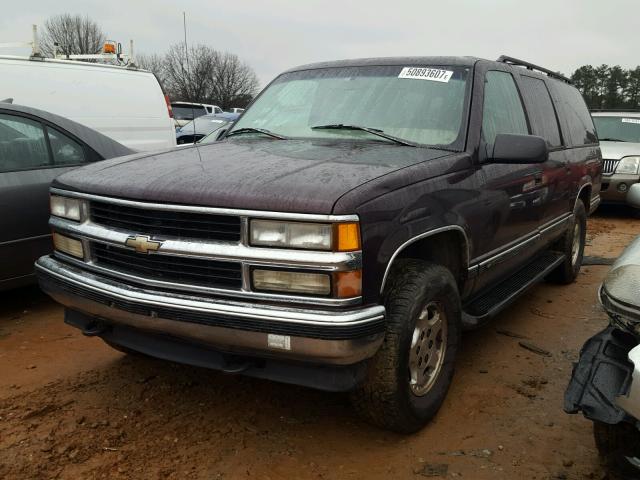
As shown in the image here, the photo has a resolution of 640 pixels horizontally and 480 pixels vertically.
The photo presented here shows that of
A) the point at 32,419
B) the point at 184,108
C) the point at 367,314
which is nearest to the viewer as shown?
the point at 367,314

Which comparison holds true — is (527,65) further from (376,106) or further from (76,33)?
(76,33)

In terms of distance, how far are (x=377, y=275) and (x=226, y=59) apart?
160 ft

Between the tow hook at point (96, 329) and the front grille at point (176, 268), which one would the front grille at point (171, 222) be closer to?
the front grille at point (176, 268)

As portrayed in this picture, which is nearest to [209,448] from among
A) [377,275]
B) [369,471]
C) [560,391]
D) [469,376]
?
[369,471]

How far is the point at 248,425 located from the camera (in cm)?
296

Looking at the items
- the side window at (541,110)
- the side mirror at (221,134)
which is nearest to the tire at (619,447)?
the side window at (541,110)

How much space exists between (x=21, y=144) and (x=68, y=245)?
1.87 meters

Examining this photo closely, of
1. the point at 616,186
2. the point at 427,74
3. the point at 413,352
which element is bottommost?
the point at 616,186

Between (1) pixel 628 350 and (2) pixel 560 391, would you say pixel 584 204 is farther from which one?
(1) pixel 628 350

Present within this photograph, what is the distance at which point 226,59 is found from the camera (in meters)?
48.2

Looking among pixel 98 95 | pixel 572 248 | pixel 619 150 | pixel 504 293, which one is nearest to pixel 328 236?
pixel 504 293

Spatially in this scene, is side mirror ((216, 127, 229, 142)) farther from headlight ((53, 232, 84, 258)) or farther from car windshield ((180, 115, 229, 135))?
car windshield ((180, 115, 229, 135))

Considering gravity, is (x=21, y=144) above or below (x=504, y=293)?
above

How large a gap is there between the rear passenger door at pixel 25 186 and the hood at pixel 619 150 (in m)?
8.57
